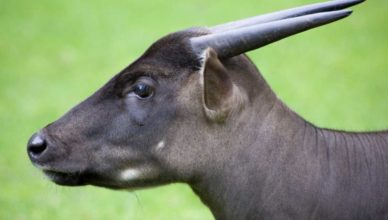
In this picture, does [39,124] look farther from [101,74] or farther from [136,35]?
[136,35]

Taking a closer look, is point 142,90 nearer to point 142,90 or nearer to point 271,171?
point 142,90

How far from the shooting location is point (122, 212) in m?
9.79

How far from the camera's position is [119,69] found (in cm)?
1622

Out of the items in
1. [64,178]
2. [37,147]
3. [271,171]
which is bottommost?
[271,171]

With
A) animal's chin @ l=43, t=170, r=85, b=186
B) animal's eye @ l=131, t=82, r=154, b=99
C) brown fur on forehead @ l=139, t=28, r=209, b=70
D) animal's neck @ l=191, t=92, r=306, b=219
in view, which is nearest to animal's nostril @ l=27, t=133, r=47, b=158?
animal's chin @ l=43, t=170, r=85, b=186

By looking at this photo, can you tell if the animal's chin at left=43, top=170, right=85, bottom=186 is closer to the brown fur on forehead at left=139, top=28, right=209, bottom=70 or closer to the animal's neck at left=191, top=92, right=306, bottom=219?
the animal's neck at left=191, top=92, right=306, bottom=219

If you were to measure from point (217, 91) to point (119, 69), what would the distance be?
1058cm

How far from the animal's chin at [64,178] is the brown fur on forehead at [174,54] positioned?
1.02 meters

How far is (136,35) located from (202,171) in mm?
12869

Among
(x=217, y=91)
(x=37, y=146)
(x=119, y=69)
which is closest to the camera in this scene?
(x=217, y=91)

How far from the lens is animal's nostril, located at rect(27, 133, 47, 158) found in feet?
19.3

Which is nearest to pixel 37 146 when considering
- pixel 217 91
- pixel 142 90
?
pixel 142 90

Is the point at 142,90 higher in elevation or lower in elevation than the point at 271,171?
higher

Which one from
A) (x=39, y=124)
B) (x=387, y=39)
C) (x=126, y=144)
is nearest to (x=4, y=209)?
(x=39, y=124)
